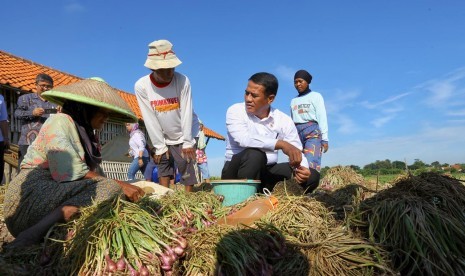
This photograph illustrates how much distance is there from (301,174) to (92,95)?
84.4 inches

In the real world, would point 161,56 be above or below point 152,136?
above

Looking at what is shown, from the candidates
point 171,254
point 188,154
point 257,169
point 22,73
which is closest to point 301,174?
point 257,169

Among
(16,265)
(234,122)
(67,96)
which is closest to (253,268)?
(16,265)

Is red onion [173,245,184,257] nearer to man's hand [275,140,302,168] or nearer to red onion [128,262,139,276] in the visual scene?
red onion [128,262,139,276]

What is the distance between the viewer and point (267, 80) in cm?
415

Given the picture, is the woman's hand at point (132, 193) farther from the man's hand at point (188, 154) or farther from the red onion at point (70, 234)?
the man's hand at point (188, 154)

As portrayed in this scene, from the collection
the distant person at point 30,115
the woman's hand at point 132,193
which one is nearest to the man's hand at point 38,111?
the distant person at point 30,115

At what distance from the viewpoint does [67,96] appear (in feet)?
10.0

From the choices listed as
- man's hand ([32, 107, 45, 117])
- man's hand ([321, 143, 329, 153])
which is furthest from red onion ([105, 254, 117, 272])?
man's hand ([321, 143, 329, 153])

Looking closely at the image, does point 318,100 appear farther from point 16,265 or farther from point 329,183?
point 16,265

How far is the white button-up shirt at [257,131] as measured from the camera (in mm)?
4078

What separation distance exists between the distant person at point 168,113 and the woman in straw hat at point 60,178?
167 cm

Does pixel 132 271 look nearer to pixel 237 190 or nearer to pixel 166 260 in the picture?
pixel 166 260

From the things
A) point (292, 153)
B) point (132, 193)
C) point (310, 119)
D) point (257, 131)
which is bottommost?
point (132, 193)
